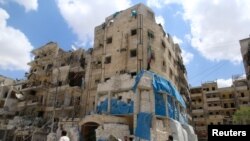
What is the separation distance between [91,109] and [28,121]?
12245 millimetres

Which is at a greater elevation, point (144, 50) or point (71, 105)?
point (144, 50)

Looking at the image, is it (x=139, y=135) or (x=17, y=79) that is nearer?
(x=139, y=135)

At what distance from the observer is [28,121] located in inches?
1510

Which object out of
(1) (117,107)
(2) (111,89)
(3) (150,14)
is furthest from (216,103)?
(1) (117,107)

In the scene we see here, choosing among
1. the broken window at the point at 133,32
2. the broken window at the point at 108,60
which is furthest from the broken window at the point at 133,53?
the broken window at the point at 108,60

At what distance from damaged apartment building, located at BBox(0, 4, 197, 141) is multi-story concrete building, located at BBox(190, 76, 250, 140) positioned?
14.3m

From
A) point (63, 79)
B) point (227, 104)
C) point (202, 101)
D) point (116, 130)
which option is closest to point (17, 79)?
point (63, 79)

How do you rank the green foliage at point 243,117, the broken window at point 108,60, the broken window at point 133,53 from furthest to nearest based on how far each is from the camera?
1. the green foliage at point 243,117
2. the broken window at point 108,60
3. the broken window at point 133,53

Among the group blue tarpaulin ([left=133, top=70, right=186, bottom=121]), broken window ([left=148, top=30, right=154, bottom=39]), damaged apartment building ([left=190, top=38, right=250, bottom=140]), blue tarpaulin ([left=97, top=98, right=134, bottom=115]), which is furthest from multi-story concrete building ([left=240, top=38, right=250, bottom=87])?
blue tarpaulin ([left=97, top=98, right=134, bottom=115])

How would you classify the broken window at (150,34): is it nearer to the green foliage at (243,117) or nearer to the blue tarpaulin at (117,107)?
the blue tarpaulin at (117,107)

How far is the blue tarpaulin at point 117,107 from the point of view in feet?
87.8

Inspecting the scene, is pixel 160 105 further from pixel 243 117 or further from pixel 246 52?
pixel 246 52

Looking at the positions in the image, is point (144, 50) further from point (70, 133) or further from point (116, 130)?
point (70, 133)

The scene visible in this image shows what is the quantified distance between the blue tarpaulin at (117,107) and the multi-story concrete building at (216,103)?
31.2 metres
